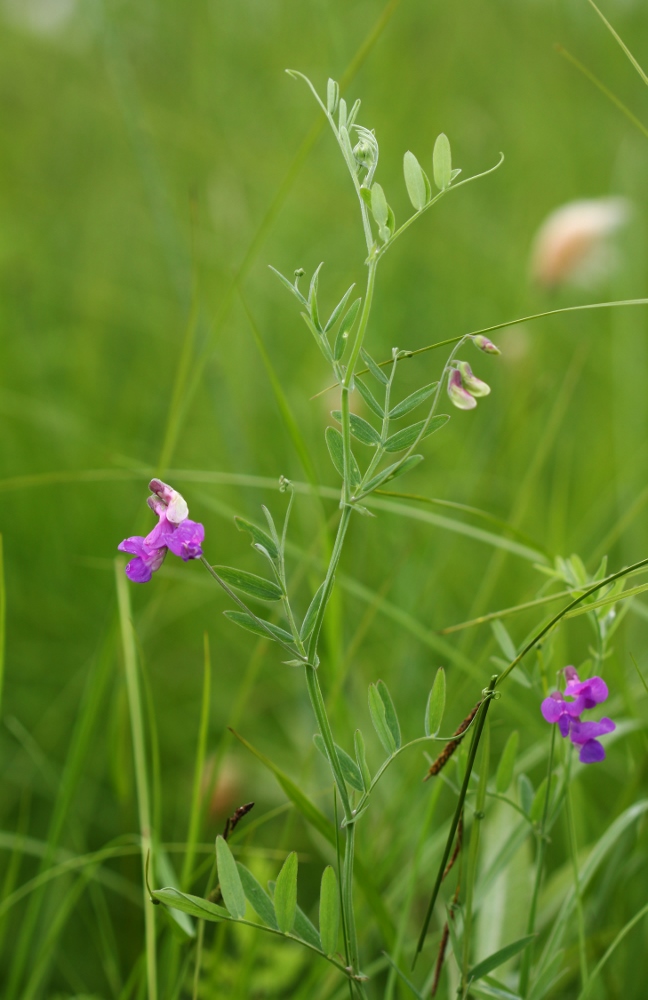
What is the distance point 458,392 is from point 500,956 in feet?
1.15

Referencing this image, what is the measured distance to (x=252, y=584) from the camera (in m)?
0.53

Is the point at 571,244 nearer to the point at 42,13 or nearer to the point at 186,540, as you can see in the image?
the point at 186,540

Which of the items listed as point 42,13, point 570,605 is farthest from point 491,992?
point 42,13

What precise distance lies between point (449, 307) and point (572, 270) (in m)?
0.57

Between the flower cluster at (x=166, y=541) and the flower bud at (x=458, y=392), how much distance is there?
0.17 meters

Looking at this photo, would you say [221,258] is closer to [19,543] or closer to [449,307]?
[449,307]

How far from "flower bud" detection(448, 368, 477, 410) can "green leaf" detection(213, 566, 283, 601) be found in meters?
0.15

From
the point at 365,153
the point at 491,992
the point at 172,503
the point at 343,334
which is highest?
the point at 365,153

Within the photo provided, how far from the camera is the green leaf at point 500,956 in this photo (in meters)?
0.55

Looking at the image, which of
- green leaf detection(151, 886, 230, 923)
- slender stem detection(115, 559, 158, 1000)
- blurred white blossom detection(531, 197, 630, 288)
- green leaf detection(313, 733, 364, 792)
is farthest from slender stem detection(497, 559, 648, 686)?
blurred white blossom detection(531, 197, 630, 288)

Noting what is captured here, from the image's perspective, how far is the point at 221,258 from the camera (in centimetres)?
212

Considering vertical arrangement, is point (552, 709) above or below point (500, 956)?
above

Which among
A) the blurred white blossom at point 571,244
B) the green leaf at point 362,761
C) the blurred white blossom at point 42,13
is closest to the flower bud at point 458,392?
the green leaf at point 362,761

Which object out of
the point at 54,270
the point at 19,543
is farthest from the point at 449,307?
the point at 19,543
